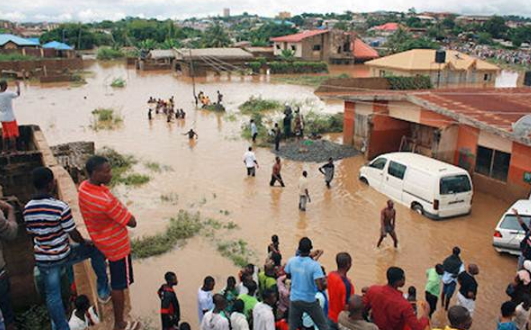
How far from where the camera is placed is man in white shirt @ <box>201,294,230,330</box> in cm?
537

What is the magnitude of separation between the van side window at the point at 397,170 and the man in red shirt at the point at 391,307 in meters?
9.02

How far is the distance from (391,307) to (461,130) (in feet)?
38.6

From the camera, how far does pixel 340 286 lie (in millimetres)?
4840

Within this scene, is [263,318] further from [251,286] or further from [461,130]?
[461,130]

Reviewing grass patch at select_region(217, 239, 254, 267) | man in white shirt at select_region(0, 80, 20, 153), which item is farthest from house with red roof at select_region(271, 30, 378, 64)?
man in white shirt at select_region(0, 80, 20, 153)

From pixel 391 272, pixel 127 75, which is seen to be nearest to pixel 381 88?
pixel 391 272

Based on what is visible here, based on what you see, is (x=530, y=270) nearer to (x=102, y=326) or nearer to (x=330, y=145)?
(x=102, y=326)

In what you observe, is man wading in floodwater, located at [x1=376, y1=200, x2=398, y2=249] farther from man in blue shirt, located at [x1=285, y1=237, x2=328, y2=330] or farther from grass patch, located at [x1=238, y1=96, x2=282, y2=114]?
grass patch, located at [x1=238, y1=96, x2=282, y2=114]

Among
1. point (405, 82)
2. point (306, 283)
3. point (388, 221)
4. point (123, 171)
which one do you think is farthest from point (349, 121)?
point (306, 283)

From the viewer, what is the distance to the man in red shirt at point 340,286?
15.8 feet

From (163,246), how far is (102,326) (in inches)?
226

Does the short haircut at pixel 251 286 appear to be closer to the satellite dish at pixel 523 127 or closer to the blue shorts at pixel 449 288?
the blue shorts at pixel 449 288

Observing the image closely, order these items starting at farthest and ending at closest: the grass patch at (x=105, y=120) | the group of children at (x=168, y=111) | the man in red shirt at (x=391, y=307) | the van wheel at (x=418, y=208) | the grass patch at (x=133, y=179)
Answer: the group of children at (x=168, y=111) < the grass patch at (x=105, y=120) < the grass patch at (x=133, y=179) < the van wheel at (x=418, y=208) < the man in red shirt at (x=391, y=307)

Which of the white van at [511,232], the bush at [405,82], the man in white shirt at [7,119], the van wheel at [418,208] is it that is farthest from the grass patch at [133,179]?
the bush at [405,82]
